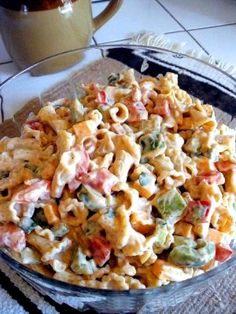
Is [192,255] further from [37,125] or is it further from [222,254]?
[37,125]

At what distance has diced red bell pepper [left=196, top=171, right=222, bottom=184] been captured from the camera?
1.66ft

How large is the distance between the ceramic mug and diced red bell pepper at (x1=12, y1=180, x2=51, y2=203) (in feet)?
0.95

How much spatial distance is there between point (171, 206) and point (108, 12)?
52 cm

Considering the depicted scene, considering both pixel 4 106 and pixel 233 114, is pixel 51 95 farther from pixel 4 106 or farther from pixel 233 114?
pixel 233 114

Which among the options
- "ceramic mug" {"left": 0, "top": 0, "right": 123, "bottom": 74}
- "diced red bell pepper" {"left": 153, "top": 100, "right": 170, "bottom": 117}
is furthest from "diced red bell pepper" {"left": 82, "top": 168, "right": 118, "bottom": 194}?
"ceramic mug" {"left": 0, "top": 0, "right": 123, "bottom": 74}

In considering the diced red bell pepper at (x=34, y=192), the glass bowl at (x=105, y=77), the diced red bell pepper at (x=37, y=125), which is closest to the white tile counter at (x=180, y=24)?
the glass bowl at (x=105, y=77)

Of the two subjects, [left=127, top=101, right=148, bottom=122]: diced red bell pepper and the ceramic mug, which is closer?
[left=127, top=101, right=148, bottom=122]: diced red bell pepper

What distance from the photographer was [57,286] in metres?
0.44

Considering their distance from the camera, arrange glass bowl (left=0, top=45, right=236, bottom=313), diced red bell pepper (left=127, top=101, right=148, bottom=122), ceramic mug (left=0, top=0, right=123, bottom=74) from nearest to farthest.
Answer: diced red bell pepper (left=127, top=101, right=148, bottom=122)
glass bowl (left=0, top=45, right=236, bottom=313)
ceramic mug (left=0, top=0, right=123, bottom=74)

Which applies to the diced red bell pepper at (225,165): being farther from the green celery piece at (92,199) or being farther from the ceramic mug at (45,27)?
the ceramic mug at (45,27)

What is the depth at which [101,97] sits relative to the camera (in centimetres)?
58

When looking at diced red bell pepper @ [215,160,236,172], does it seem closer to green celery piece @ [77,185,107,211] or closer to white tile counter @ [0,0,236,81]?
green celery piece @ [77,185,107,211]

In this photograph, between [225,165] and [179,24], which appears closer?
[225,165]

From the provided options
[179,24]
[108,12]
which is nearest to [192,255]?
[108,12]
